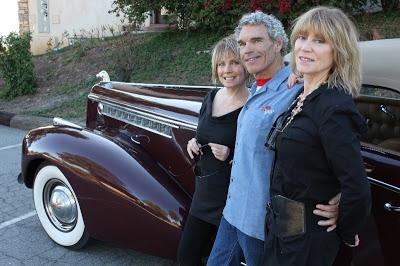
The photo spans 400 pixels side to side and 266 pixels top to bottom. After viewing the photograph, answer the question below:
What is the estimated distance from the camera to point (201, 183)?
89.1 inches

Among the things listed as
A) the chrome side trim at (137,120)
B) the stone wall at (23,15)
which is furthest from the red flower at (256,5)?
the stone wall at (23,15)

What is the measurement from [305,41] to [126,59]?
8039mm

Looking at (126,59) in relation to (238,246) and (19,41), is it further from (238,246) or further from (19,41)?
(238,246)

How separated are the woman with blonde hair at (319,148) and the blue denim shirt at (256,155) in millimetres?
112

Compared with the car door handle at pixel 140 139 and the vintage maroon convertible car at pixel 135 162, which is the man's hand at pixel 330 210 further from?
the car door handle at pixel 140 139

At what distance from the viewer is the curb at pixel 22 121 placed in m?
7.47

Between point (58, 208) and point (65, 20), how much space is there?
453 inches

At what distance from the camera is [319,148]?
1.52 meters

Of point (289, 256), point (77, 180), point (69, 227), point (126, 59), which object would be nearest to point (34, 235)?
point (69, 227)

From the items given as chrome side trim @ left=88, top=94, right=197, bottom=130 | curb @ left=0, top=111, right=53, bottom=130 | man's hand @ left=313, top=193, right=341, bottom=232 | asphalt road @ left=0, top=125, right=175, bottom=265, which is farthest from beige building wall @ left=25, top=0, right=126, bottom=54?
man's hand @ left=313, top=193, right=341, bottom=232

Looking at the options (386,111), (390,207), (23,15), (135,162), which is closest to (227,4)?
(386,111)

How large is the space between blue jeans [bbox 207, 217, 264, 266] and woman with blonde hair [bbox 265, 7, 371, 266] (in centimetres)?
24

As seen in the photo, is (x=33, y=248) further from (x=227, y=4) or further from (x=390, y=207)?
(x=227, y=4)

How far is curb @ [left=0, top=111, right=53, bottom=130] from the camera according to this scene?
747cm
